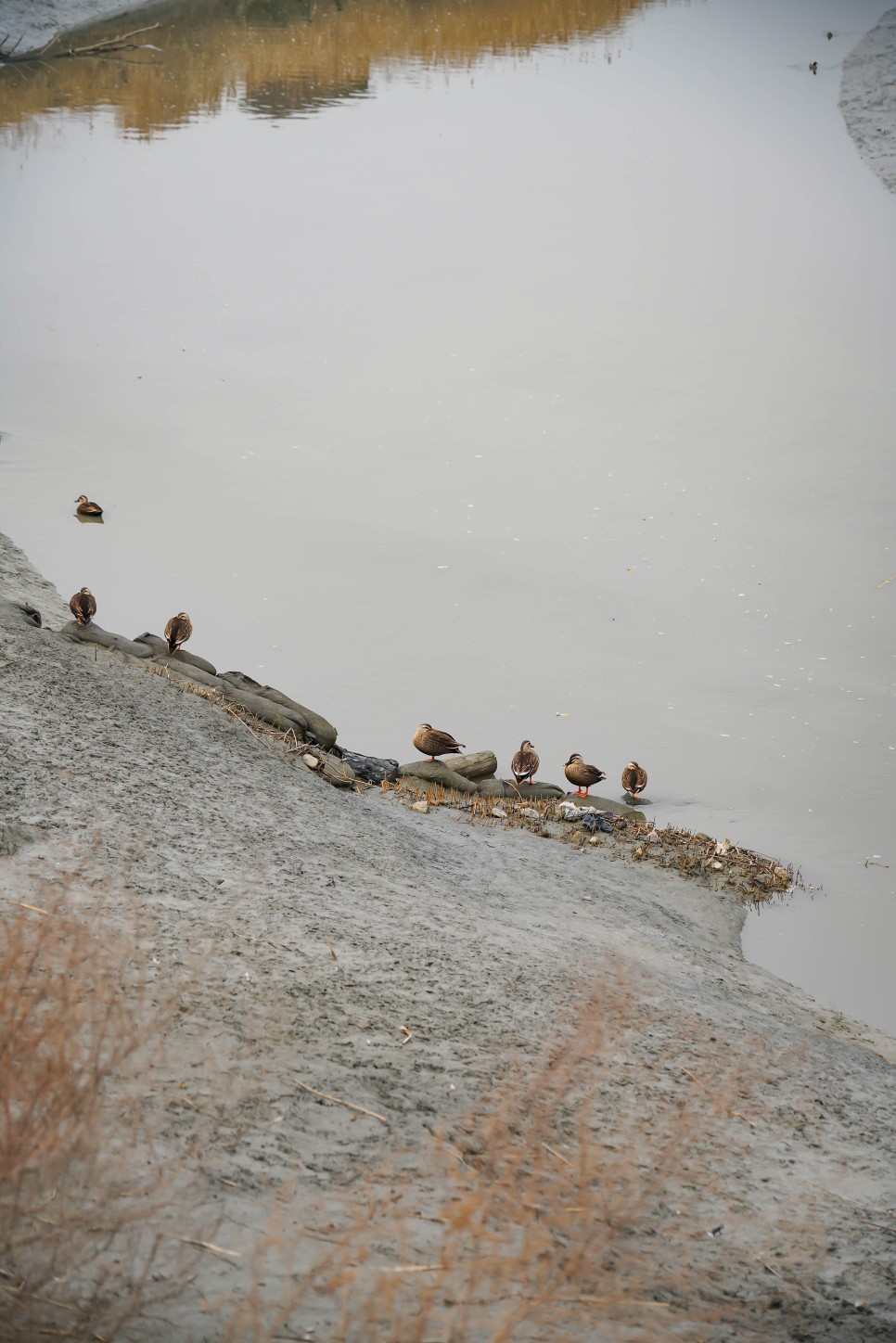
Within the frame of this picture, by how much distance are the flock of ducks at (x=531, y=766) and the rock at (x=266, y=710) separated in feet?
2.36

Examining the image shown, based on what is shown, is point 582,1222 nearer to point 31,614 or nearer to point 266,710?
point 266,710

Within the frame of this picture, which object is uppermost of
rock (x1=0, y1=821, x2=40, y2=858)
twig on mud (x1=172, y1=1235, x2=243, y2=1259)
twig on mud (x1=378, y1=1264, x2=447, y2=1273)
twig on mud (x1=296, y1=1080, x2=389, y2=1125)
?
rock (x1=0, y1=821, x2=40, y2=858)

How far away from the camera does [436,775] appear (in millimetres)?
6641

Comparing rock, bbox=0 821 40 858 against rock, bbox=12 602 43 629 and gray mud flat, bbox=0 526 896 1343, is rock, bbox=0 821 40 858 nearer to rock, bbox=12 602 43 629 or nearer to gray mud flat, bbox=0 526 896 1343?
gray mud flat, bbox=0 526 896 1343

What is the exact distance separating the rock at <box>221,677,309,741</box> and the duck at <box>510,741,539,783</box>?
3.99 ft

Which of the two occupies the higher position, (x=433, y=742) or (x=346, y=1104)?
(x=433, y=742)

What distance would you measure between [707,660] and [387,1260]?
6575mm

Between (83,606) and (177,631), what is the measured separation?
1.92 feet

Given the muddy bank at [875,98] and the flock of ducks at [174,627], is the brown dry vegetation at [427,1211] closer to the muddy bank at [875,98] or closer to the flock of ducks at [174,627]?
the flock of ducks at [174,627]

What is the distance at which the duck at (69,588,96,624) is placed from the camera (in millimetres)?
6215

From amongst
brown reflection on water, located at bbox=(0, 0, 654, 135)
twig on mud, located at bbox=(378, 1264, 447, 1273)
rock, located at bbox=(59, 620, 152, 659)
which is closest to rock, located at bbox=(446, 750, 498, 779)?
rock, located at bbox=(59, 620, 152, 659)

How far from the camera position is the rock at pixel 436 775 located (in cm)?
662

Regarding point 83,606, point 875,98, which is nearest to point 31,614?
point 83,606

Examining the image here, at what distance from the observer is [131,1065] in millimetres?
2527
